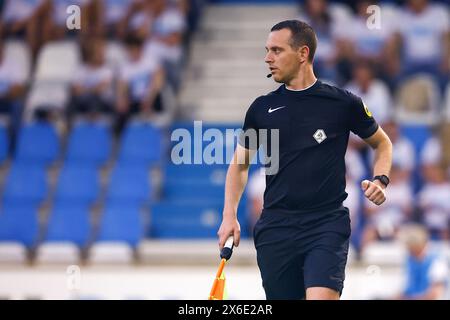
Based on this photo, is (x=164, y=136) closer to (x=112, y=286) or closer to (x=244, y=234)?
(x=244, y=234)

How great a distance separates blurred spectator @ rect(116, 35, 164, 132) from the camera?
12461 mm

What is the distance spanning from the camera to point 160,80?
12523 mm

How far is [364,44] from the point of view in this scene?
1235 centimetres

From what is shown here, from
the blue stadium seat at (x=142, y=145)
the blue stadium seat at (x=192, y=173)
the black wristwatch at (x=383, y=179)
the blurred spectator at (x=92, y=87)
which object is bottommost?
the black wristwatch at (x=383, y=179)

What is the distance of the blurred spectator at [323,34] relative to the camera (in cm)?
1218

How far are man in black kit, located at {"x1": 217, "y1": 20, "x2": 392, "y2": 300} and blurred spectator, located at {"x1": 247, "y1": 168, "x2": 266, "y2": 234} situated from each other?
203 inches

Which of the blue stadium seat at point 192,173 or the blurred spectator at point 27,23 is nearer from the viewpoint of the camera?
the blue stadium seat at point 192,173

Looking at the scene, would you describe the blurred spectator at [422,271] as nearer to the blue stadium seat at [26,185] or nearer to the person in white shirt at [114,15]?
the blue stadium seat at [26,185]

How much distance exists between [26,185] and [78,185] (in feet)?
1.78

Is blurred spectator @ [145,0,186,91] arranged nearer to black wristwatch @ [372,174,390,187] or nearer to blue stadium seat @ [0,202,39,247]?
blue stadium seat @ [0,202,39,247]

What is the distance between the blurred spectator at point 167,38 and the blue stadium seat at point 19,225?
2220mm

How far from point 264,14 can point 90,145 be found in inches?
116

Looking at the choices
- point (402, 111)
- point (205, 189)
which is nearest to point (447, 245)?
point (402, 111)

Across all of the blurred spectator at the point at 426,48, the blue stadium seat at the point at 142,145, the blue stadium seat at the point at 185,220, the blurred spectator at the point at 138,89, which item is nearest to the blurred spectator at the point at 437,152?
the blurred spectator at the point at 426,48
